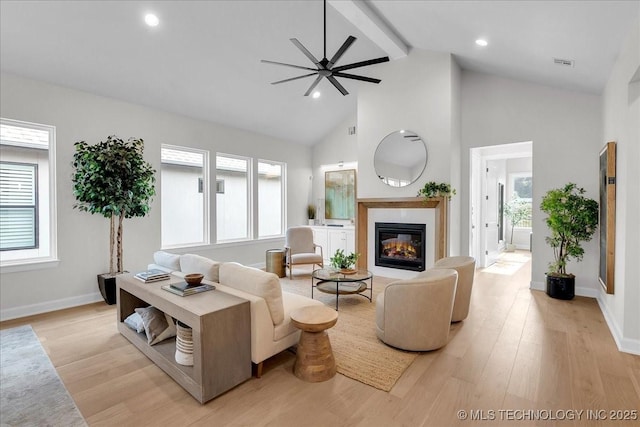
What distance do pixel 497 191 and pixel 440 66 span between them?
15.3 ft

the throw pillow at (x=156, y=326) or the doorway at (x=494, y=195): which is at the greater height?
the doorway at (x=494, y=195)

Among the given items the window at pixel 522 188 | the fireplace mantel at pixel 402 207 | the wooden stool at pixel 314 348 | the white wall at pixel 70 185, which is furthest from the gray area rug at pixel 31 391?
the window at pixel 522 188

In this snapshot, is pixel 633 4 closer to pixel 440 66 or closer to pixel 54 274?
pixel 440 66

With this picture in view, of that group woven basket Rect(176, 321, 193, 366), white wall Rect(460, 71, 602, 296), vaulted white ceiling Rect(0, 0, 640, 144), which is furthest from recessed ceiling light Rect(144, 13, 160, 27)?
white wall Rect(460, 71, 602, 296)

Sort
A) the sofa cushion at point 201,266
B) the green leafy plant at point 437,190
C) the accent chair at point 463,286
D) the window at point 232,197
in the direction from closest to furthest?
1. the sofa cushion at point 201,266
2. the accent chair at point 463,286
3. the green leafy plant at point 437,190
4. the window at point 232,197

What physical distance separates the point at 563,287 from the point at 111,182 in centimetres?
624

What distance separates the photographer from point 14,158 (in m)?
3.95

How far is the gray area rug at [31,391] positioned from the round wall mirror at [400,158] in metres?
4.92

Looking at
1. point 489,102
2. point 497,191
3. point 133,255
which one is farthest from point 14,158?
point 497,191

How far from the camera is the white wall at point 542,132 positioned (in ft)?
14.9

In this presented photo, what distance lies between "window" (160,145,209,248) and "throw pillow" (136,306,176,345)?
8.70 ft

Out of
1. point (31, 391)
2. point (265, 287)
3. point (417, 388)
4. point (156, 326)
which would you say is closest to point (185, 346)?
point (156, 326)

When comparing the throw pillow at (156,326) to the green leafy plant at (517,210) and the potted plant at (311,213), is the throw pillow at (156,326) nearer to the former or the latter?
the potted plant at (311,213)

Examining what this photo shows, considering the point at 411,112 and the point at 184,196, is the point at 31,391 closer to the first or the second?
the point at 184,196
